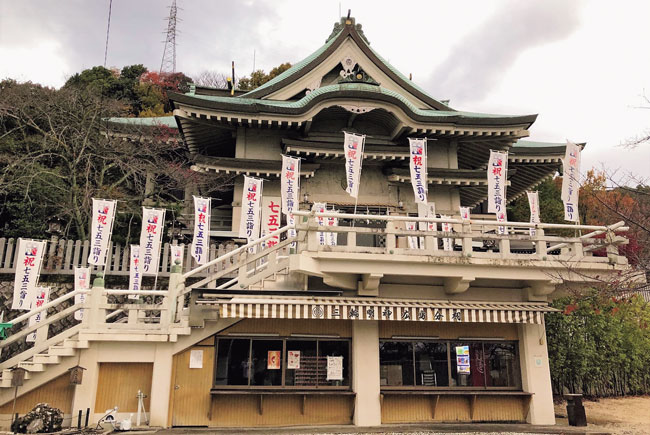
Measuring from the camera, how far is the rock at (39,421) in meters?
9.04

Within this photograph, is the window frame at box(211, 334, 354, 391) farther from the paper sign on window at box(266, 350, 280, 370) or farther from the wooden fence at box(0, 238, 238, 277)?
the wooden fence at box(0, 238, 238, 277)

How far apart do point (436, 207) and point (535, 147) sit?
5145mm

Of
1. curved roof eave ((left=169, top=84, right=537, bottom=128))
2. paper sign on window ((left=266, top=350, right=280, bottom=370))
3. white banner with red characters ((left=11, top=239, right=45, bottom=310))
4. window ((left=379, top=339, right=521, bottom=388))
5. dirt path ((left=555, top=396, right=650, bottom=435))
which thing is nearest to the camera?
paper sign on window ((left=266, top=350, right=280, bottom=370))

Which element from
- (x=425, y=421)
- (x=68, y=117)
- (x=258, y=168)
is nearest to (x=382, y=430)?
(x=425, y=421)

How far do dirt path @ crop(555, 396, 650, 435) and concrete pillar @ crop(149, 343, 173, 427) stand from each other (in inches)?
443

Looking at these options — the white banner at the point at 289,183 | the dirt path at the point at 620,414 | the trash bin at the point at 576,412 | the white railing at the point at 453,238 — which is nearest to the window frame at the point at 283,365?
the white railing at the point at 453,238

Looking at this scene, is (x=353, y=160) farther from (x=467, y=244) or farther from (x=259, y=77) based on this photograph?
(x=259, y=77)

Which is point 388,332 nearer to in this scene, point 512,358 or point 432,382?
point 432,382

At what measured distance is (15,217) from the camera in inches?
645

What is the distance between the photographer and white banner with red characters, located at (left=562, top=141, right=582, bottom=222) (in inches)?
607

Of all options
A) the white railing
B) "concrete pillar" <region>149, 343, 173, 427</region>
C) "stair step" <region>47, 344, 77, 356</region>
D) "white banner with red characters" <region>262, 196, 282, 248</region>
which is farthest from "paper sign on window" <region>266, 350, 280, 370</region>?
"white banner with red characters" <region>262, 196, 282, 248</region>

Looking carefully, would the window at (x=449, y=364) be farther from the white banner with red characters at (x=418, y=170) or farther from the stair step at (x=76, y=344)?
the stair step at (x=76, y=344)

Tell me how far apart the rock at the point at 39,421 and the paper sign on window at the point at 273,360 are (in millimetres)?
4609

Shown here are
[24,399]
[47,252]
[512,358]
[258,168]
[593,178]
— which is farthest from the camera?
[593,178]
